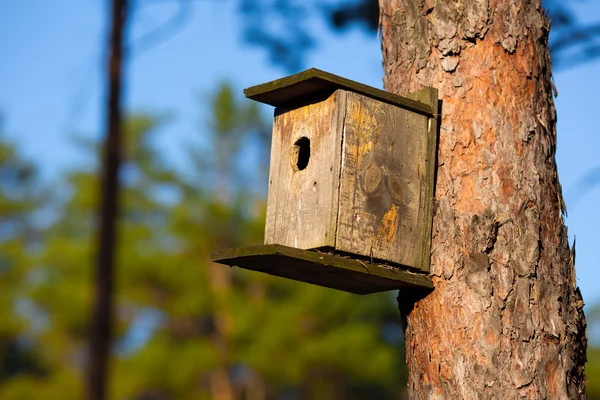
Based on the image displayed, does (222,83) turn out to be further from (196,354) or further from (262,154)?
(196,354)

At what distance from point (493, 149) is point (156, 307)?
18150mm

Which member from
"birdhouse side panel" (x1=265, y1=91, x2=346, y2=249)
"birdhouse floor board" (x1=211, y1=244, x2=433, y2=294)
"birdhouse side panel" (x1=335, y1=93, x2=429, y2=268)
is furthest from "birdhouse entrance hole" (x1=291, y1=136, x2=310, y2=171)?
"birdhouse floor board" (x1=211, y1=244, x2=433, y2=294)

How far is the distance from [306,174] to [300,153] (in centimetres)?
19

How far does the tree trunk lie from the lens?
3.17 m

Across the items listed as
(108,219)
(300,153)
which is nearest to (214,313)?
(108,219)

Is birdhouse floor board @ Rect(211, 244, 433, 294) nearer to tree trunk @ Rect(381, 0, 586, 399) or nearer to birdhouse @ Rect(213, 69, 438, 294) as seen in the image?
birdhouse @ Rect(213, 69, 438, 294)

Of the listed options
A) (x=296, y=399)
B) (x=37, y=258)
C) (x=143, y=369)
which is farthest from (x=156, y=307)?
(x=37, y=258)

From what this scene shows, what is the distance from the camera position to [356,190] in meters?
3.40

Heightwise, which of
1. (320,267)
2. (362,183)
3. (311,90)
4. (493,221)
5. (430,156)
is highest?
(311,90)

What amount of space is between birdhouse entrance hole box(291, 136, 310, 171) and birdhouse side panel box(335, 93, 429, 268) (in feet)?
1.02

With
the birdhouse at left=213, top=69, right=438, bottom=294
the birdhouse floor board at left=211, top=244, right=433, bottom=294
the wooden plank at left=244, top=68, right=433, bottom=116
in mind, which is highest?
the wooden plank at left=244, top=68, right=433, bottom=116

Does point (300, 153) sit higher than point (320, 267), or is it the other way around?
point (300, 153)

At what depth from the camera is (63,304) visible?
2209cm

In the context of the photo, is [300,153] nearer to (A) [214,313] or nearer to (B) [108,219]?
(B) [108,219]
